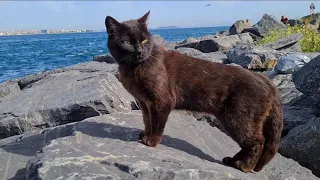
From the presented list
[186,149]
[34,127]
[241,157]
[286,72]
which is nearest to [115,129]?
[186,149]

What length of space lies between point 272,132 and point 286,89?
11.8ft

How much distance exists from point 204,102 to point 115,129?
1.22 m

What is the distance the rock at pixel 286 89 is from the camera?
7537 millimetres

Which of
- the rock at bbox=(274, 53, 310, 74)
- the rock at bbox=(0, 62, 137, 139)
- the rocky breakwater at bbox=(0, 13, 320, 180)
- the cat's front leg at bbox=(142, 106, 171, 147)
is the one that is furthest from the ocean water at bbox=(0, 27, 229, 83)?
the cat's front leg at bbox=(142, 106, 171, 147)

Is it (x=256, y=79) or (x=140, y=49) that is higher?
(x=140, y=49)

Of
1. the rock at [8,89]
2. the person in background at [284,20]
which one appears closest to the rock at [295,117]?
the rock at [8,89]

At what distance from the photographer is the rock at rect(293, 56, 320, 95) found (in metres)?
6.21

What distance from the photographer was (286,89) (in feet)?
25.6

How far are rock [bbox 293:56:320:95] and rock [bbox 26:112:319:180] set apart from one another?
5.44ft

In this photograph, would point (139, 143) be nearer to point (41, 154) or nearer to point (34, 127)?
point (41, 154)

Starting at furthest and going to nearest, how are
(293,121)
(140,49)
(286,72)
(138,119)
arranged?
(286,72)
(293,121)
(138,119)
(140,49)

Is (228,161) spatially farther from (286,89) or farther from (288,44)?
(288,44)

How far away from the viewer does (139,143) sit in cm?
454

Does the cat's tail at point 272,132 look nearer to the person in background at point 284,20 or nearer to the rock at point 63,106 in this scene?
the rock at point 63,106
